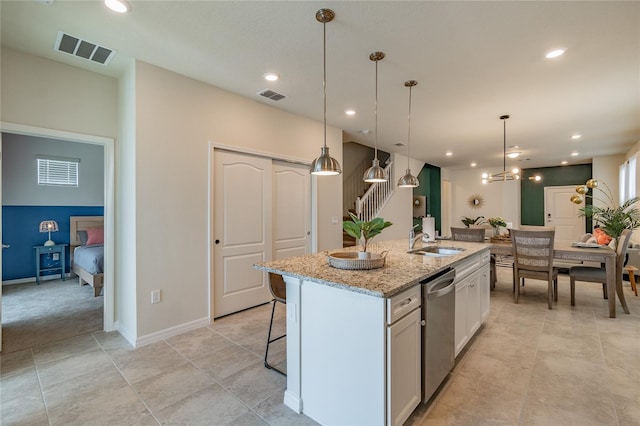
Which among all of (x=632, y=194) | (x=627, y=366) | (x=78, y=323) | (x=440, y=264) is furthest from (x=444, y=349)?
(x=632, y=194)

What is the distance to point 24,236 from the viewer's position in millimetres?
5199

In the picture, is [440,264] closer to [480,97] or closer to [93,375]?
[480,97]

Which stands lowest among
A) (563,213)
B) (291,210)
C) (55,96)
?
(563,213)

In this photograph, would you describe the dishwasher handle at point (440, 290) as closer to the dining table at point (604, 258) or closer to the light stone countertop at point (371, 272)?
the light stone countertop at point (371, 272)

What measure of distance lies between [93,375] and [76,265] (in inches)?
149

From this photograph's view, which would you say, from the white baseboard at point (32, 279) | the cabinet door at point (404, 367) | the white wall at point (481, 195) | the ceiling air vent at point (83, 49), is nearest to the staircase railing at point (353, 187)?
the white wall at point (481, 195)

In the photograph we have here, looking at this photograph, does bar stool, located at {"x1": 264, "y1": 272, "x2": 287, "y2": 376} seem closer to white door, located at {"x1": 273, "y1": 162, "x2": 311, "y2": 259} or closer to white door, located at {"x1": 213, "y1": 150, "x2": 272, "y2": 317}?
white door, located at {"x1": 213, "y1": 150, "x2": 272, "y2": 317}

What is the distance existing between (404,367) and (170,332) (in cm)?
250

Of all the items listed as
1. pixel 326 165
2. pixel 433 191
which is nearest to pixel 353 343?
pixel 326 165

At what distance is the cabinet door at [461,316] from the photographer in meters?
2.41

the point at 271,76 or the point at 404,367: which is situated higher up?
the point at 271,76

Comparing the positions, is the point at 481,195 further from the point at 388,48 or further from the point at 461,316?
the point at 388,48

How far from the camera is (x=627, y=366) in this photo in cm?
241

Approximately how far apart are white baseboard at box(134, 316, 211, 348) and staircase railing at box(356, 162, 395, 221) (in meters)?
3.91
